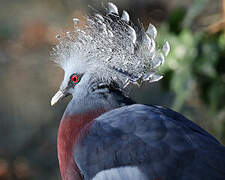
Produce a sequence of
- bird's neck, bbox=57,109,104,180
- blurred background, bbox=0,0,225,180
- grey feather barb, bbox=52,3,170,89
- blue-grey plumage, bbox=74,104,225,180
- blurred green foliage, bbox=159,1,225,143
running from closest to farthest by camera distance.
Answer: blue-grey plumage, bbox=74,104,225,180 < bird's neck, bbox=57,109,104,180 < grey feather barb, bbox=52,3,170,89 < blurred green foliage, bbox=159,1,225,143 < blurred background, bbox=0,0,225,180

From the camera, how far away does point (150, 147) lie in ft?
4.98

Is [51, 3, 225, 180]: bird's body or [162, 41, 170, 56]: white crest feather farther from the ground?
[162, 41, 170, 56]: white crest feather

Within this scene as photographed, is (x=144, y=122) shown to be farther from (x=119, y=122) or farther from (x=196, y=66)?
(x=196, y=66)

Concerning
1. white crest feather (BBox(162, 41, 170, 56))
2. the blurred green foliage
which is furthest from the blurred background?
white crest feather (BBox(162, 41, 170, 56))

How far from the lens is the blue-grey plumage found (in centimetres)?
146

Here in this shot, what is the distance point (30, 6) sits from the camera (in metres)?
4.50

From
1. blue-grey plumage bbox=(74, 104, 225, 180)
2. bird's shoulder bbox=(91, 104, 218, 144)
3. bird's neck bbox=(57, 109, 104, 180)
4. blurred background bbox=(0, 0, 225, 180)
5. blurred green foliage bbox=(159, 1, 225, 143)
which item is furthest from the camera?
blurred background bbox=(0, 0, 225, 180)

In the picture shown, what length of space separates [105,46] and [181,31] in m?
1.10

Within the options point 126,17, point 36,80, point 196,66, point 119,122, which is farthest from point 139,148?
point 36,80

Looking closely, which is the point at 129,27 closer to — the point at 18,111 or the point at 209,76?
the point at 209,76

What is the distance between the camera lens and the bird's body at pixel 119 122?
148 cm

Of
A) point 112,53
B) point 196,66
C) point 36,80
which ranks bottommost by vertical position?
point 36,80

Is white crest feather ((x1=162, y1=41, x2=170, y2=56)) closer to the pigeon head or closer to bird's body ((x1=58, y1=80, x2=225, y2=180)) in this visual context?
the pigeon head

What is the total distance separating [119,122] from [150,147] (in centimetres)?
17
